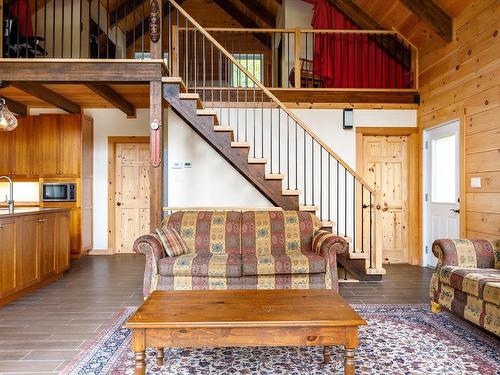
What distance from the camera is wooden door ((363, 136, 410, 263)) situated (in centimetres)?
574

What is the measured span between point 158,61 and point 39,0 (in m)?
3.95

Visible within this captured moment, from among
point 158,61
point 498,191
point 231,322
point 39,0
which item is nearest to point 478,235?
point 498,191

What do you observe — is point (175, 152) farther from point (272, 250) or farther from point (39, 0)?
point (39, 0)

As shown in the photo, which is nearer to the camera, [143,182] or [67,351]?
[67,351]

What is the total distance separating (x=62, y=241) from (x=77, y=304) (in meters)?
1.33

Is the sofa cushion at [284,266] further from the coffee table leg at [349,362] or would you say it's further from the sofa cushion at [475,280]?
the coffee table leg at [349,362]

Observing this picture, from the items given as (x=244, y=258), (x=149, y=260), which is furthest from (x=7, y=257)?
(x=244, y=258)

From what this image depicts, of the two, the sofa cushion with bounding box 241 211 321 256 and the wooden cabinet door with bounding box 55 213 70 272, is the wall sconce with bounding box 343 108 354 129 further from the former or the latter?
the wooden cabinet door with bounding box 55 213 70 272

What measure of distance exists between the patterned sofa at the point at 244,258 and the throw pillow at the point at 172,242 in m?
0.05

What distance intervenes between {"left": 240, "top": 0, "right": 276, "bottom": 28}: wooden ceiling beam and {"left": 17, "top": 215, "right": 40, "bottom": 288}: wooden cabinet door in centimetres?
628

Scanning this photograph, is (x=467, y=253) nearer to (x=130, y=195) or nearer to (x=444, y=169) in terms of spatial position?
(x=444, y=169)

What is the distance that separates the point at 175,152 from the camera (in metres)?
5.43

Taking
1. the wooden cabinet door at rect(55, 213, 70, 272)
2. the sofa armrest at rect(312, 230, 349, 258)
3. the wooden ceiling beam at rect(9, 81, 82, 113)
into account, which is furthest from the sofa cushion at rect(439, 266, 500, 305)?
the wooden ceiling beam at rect(9, 81, 82, 113)

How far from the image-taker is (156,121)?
12.8ft
